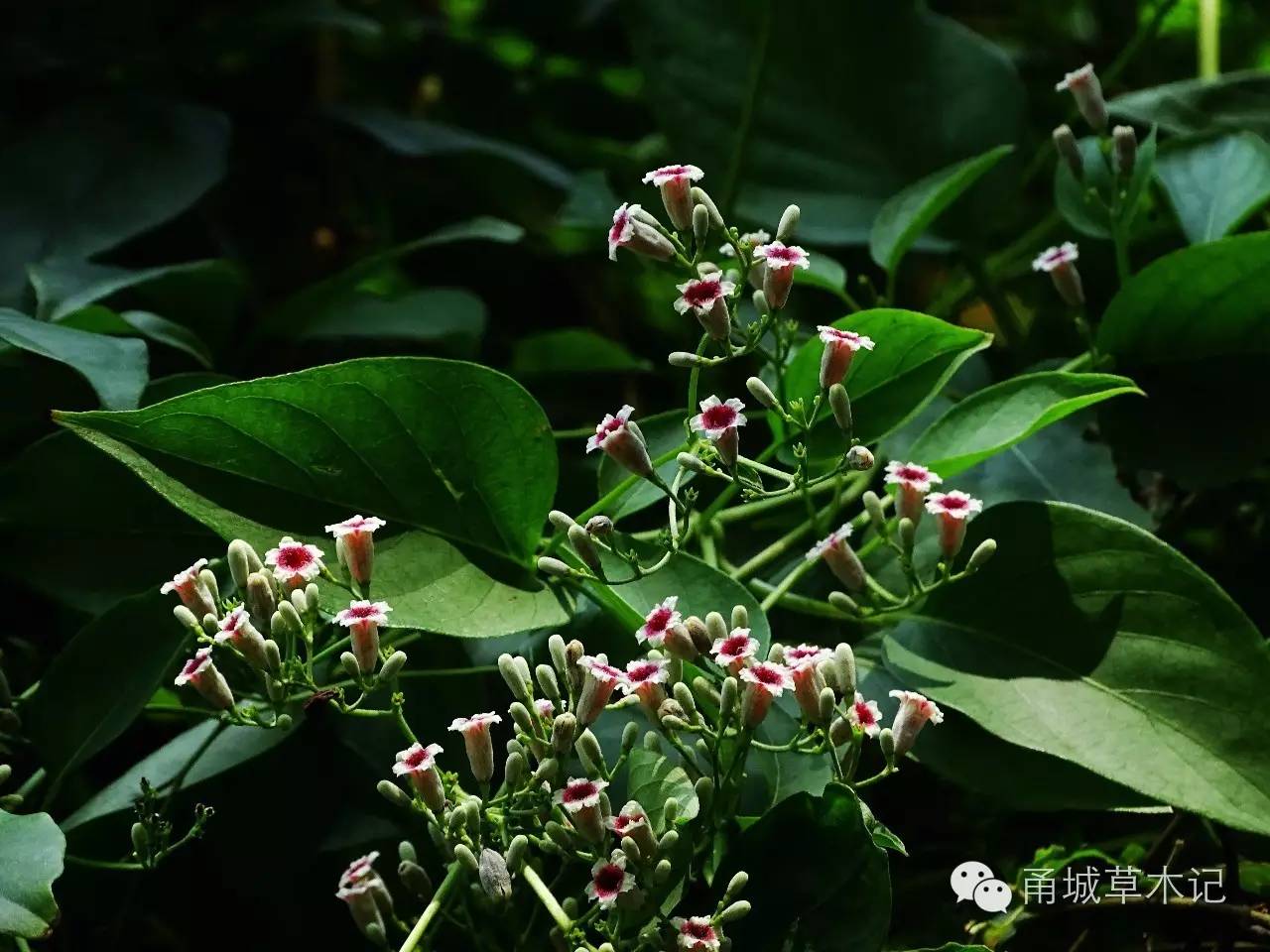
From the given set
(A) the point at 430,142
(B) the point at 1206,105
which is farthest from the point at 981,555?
(A) the point at 430,142

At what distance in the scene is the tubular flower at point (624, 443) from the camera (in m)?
0.52

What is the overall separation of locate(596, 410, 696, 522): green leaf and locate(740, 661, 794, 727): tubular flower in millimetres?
135

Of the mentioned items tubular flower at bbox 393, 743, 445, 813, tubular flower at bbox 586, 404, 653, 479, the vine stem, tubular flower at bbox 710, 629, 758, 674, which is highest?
tubular flower at bbox 586, 404, 653, 479

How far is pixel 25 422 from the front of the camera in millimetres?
686

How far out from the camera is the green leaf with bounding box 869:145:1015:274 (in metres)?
0.72

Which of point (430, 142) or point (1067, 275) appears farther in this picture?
point (430, 142)

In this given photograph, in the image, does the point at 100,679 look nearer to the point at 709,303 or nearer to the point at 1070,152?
the point at 709,303

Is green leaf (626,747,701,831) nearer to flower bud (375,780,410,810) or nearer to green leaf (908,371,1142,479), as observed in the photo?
flower bud (375,780,410,810)

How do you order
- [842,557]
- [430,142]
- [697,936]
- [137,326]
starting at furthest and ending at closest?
[430,142]
[137,326]
[842,557]
[697,936]

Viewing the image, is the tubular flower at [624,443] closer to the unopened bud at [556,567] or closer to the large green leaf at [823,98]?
the unopened bud at [556,567]

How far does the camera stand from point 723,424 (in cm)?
52

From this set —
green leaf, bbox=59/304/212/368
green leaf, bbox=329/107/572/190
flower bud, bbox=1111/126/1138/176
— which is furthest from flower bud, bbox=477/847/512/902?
green leaf, bbox=329/107/572/190

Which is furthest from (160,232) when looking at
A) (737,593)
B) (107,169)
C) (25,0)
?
(737,593)

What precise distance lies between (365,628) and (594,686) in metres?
0.09
